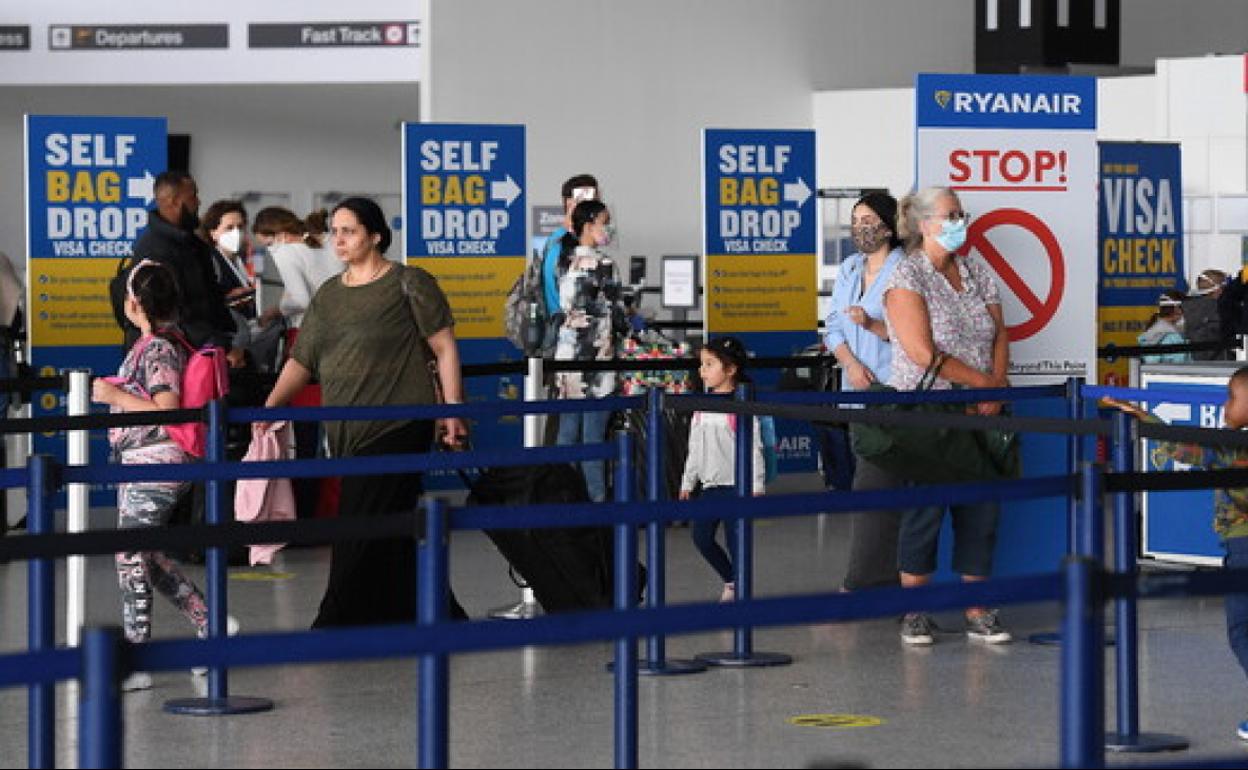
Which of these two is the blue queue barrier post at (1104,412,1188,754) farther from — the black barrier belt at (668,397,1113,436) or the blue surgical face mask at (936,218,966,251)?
the blue surgical face mask at (936,218,966,251)

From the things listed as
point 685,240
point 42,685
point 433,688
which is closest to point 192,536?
point 433,688

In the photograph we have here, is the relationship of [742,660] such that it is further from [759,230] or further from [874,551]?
[759,230]

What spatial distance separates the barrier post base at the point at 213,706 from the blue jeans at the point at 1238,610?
283 cm

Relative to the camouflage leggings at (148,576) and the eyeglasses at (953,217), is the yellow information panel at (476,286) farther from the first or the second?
the camouflage leggings at (148,576)

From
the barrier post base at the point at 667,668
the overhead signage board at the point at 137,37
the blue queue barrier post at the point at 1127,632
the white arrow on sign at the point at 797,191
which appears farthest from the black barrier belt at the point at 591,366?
the overhead signage board at the point at 137,37

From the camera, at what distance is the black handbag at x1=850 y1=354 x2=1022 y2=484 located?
9258 millimetres

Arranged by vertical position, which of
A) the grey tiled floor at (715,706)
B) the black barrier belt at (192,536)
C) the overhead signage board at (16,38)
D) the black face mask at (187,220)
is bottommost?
the grey tiled floor at (715,706)

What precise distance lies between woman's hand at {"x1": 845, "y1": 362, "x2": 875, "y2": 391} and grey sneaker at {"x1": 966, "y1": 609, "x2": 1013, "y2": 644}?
0.96 metres

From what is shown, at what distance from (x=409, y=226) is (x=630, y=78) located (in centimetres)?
762

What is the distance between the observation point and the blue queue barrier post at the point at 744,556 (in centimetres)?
888

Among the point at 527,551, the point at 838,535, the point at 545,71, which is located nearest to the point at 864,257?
the point at 527,551

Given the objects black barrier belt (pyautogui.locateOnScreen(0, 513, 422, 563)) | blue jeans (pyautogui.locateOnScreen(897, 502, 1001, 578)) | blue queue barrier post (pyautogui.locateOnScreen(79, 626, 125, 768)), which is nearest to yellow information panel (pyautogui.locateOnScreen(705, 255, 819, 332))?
blue jeans (pyautogui.locateOnScreen(897, 502, 1001, 578))

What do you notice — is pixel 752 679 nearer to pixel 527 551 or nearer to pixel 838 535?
pixel 527 551

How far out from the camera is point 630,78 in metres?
21.2
